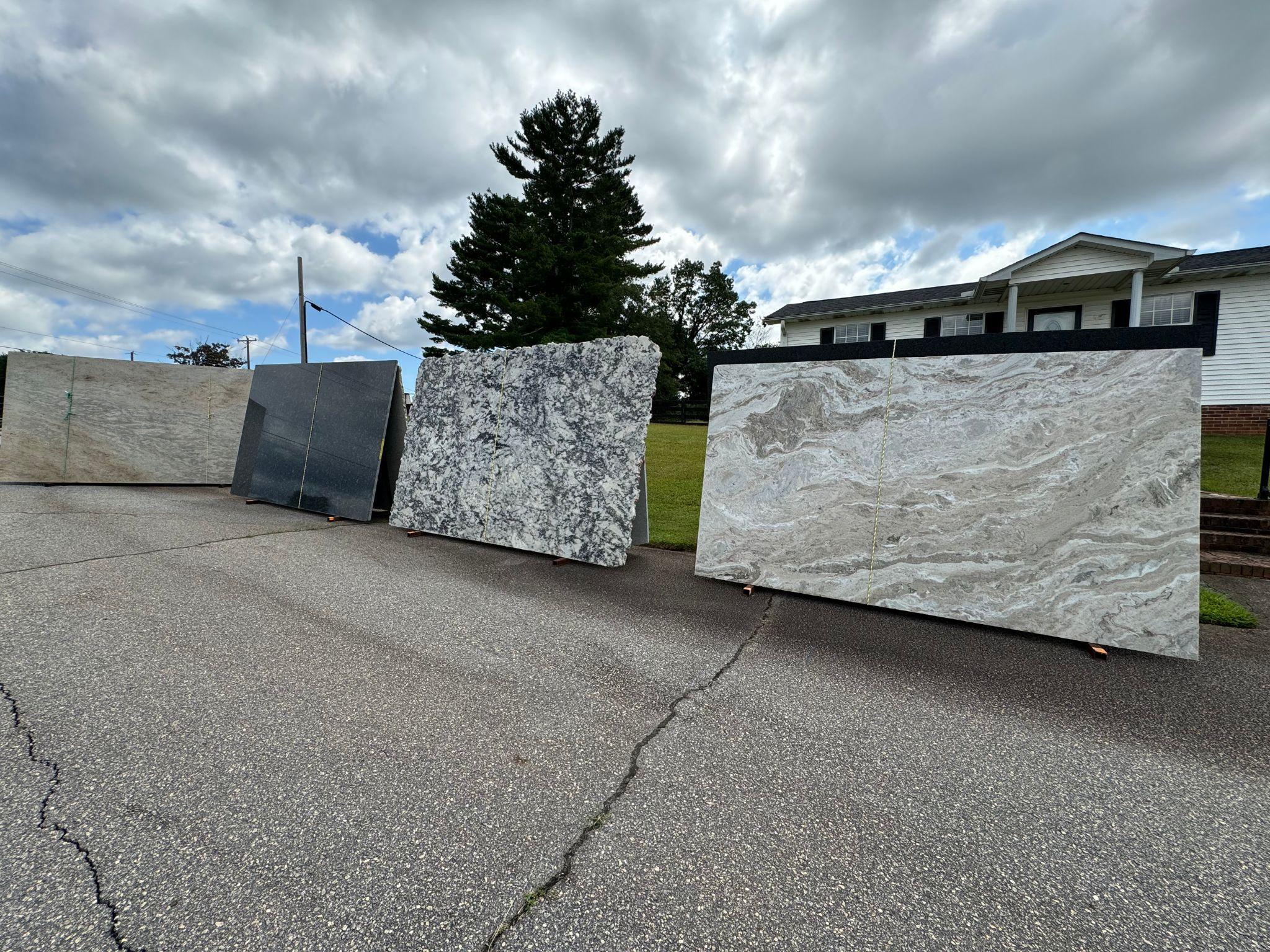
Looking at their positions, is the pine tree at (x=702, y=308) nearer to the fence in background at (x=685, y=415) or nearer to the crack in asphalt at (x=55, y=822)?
the fence in background at (x=685, y=415)

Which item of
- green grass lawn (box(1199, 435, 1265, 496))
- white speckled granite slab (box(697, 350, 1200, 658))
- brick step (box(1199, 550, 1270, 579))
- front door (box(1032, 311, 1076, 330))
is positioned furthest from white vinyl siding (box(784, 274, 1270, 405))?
white speckled granite slab (box(697, 350, 1200, 658))

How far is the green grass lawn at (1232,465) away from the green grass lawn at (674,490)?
5.40 meters

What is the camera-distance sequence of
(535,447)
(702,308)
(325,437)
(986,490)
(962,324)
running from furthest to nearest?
(702,308)
(962,324)
(325,437)
(535,447)
(986,490)

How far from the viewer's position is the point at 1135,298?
12.0 meters

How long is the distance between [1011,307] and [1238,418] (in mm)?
5433

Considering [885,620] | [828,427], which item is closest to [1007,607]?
[885,620]

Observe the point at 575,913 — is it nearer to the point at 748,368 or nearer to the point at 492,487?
the point at 748,368

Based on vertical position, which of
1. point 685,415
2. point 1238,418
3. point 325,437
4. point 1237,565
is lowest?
point 1237,565

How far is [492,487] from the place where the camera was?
5859 millimetres

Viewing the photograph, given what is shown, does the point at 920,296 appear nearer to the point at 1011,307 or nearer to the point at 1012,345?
the point at 1011,307

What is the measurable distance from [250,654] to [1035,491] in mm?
5067

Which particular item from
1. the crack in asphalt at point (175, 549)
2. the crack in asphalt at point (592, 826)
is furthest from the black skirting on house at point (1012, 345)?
the crack in asphalt at point (175, 549)

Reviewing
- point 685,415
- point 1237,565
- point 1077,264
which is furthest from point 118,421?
point 685,415

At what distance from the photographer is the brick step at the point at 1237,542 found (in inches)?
206
